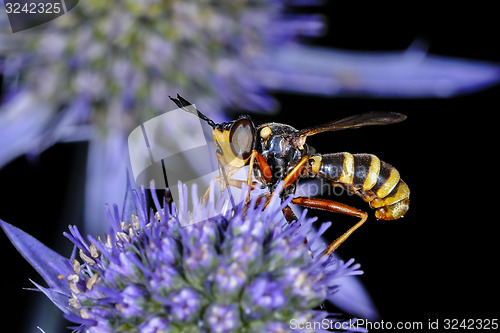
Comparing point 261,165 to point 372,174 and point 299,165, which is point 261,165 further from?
point 372,174

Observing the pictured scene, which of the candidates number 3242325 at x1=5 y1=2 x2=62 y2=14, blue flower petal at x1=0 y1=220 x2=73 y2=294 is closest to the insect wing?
blue flower petal at x1=0 y1=220 x2=73 y2=294

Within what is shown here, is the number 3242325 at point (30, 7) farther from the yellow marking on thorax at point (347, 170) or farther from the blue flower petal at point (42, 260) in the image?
A: the yellow marking on thorax at point (347, 170)

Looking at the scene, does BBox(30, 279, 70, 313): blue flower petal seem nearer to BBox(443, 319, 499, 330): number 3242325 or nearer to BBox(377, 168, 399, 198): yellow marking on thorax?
BBox(377, 168, 399, 198): yellow marking on thorax

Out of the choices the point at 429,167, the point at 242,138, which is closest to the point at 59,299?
the point at 242,138

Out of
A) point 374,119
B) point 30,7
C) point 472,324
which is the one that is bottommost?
point 472,324

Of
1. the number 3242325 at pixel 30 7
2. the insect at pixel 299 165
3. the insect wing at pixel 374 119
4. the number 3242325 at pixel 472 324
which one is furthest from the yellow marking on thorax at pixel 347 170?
the number 3242325 at pixel 30 7

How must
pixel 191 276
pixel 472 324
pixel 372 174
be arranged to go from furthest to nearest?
1. pixel 472 324
2. pixel 372 174
3. pixel 191 276

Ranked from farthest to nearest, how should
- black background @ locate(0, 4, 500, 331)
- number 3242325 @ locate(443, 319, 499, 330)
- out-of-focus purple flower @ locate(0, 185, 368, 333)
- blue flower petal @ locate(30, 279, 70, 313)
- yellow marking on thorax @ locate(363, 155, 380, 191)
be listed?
1. black background @ locate(0, 4, 500, 331)
2. number 3242325 @ locate(443, 319, 499, 330)
3. yellow marking on thorax @ locate(363, 155, 380, 191)
4. blue flower petal @ locate(30, 279, 70, 313)
5. out-of-focus purple flower @ locate(0, 185, 368, 333)

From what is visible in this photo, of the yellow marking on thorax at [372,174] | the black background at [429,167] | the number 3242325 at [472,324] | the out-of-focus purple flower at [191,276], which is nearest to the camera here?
the out-of-focus purple flower at [191,276]
